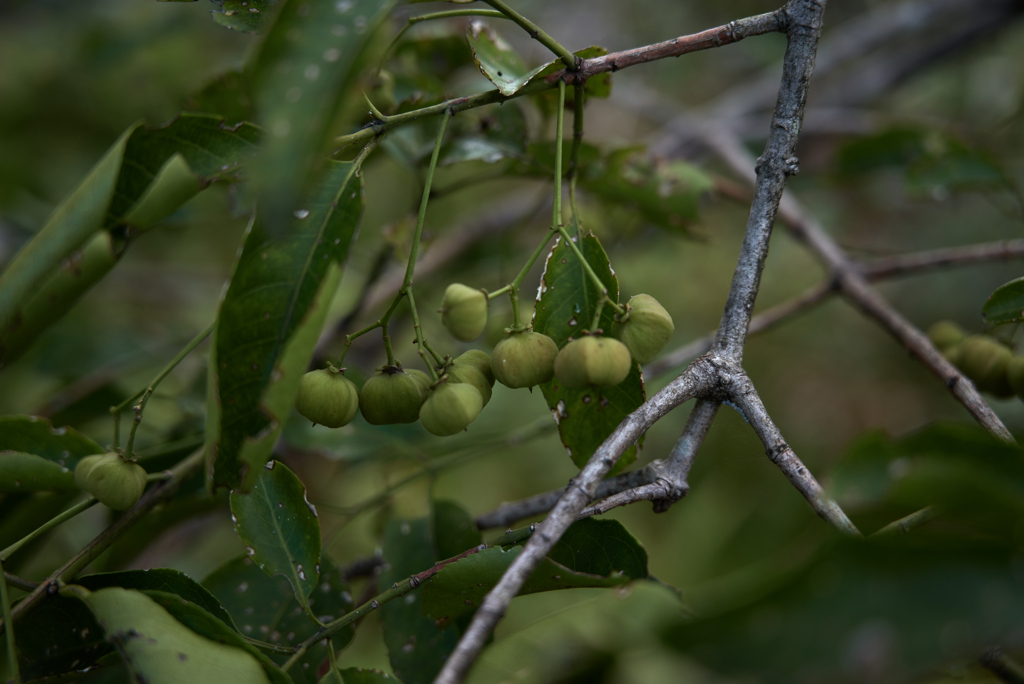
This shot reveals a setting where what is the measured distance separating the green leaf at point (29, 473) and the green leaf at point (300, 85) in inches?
34.6

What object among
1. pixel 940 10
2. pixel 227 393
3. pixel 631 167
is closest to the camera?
pixel 227 393

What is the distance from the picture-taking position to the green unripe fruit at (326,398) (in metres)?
1.09

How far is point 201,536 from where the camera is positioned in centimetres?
265

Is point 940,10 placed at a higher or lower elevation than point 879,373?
higher

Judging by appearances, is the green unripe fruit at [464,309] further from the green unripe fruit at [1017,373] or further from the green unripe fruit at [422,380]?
the green unripe fruit at [1017,373]

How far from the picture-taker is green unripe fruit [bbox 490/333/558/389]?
3.44 ft

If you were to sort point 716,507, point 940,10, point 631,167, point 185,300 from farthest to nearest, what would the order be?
1. point 185,300
2. point 716,507
3. point 940,10
4. point 631,167

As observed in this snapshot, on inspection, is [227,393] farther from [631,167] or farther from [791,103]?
[631,167]

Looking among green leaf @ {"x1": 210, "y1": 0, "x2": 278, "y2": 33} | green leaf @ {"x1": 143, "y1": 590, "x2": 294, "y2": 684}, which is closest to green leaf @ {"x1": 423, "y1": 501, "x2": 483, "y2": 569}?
green leaf @ {"x1": 143, "y1": 590, "x2": 294, "y2": 684}

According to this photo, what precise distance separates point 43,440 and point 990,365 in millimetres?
2035

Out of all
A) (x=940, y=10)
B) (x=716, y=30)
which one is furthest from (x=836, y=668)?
(x=940, y=10)

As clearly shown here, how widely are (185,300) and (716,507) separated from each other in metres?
3.16

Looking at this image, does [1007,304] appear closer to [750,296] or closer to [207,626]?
[750,296]

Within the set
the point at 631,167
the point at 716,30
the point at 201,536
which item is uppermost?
the point at 716,30
